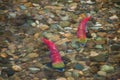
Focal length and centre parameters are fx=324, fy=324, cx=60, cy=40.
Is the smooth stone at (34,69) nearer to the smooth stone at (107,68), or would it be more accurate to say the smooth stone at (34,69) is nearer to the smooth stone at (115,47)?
the smooth stone at (107,68)

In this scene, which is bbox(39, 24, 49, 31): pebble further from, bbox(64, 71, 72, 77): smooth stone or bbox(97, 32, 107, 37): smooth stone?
bbox(64, 71, 72, 77): smooth stone

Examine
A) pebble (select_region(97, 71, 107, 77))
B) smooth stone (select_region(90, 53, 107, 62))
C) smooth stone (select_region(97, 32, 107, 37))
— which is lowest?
pebble (select_region(97, 71, 107, 77))

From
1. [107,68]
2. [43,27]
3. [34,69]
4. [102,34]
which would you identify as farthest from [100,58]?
[43,27]

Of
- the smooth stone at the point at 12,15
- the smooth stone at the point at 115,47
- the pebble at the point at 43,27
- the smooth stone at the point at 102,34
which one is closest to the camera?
the smooth stone at the point at 115,47

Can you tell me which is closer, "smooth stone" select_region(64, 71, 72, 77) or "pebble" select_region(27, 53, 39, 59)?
"smooth stone" select_region(64, 71, 72, 77)

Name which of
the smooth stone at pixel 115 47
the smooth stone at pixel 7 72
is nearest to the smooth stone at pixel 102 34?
the smooth stone at pixel 115 47

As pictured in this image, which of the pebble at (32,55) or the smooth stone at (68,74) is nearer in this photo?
the smooth stone at (68,74)

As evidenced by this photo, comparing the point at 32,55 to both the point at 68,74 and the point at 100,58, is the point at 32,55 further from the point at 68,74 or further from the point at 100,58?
the point at 100,58

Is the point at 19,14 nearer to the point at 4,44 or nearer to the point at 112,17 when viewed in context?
the point at 4,44

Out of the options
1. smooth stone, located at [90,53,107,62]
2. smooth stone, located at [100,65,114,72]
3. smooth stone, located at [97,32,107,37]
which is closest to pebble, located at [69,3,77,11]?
smooth stone, located at [97,32,107,37]

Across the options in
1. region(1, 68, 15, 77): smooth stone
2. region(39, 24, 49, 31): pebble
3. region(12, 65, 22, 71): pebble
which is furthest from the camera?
region(39, 24, 49, 31): pebble

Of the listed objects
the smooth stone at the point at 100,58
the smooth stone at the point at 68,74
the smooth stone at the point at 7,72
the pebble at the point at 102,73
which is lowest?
the pebble at the point at 102,73

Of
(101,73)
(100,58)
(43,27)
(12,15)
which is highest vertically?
(12,15)

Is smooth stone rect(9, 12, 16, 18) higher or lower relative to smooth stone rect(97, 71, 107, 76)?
higher
